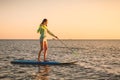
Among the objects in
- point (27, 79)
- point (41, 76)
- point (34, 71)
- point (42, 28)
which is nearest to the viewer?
point (27, 79)

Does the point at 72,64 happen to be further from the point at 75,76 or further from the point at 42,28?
the point at 75,76

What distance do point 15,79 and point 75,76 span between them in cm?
378

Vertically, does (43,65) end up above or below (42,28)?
below

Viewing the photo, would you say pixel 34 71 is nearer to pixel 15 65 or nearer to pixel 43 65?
pixel 43 65

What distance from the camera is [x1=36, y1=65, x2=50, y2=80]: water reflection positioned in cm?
1791

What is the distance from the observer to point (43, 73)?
19812mm

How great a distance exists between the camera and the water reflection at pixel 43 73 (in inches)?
705

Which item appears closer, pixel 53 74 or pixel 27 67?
pixel 53 74

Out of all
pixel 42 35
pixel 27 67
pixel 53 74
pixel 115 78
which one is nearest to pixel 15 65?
pixel 27 67

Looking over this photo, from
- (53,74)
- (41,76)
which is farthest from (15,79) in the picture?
(53,74)

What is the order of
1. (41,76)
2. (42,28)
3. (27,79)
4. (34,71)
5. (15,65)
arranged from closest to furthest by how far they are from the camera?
(27,79), (41,76), (34,71), (42,28), (15,65)

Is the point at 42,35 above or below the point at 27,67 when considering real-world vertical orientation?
above

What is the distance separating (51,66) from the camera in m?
23.2

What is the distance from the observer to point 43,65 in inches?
907
